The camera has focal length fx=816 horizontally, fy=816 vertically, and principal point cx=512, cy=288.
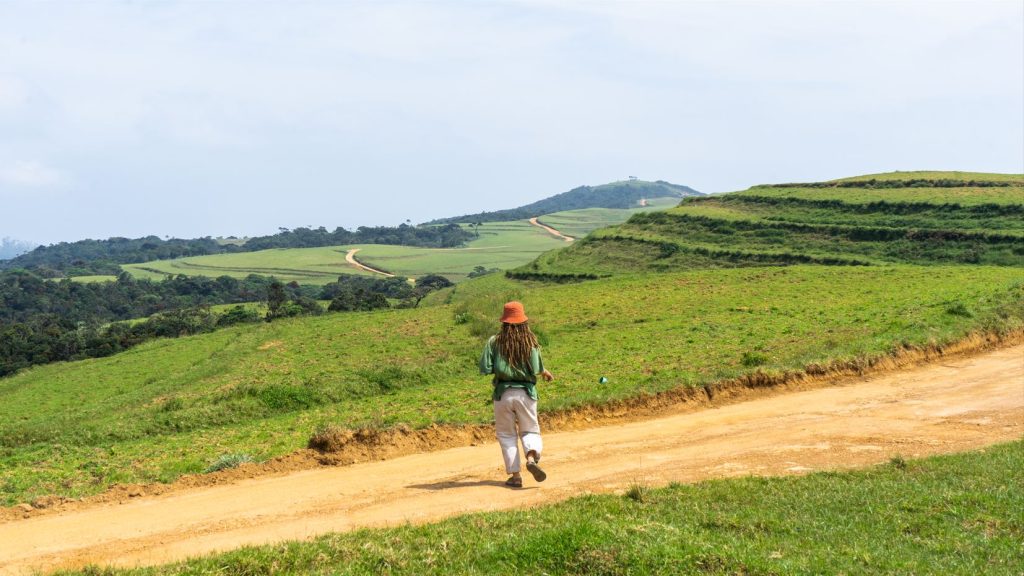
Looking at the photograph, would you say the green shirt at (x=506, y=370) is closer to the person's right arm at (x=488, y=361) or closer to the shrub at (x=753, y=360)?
the person's right arm at (x=488, y=361)

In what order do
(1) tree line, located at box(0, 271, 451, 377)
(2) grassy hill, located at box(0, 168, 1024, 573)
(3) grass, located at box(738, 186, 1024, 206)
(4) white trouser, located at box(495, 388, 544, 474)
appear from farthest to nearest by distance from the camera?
(1) tree line, located at box(0, 271, 451, 377) → (3) grass, located at box(738, 186, 1024, 206) → (4) white trouser, located at box(495, 388, 544, 474) → (2) grassy hill, located at box(0, 168, 1024, 573)

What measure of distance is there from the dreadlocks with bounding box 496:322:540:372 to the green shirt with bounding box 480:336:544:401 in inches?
2.4

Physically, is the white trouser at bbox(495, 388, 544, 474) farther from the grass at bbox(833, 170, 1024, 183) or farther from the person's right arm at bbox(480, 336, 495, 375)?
the grass at bbox(833, 170, 1024, 183)

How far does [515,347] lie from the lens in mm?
13461

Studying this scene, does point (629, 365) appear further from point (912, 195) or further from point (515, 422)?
point (912, 195)

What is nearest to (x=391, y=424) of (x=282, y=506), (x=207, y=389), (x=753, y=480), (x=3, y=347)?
(x=282, y=506)

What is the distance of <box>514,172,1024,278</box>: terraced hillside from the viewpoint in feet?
242

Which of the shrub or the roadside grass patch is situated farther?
the shrub

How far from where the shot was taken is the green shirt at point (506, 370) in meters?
13.5

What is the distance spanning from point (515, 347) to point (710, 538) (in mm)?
4794

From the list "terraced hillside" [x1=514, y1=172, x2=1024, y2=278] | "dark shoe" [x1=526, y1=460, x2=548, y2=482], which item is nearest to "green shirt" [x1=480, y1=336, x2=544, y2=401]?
"dark shoe" [x1=526, y1=460, x2=548, y2=482]

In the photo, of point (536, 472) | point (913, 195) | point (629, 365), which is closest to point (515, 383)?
point (536, 472)

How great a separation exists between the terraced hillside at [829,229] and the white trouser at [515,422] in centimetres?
6502

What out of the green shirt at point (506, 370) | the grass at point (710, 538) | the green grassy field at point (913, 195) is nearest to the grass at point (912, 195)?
the green grassy field at point (913, 195)
